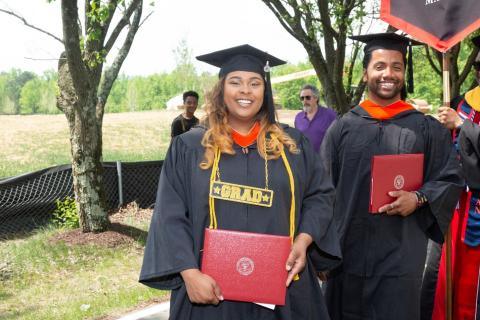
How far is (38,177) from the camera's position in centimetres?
852

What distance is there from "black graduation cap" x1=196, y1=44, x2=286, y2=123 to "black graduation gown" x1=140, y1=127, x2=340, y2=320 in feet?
1.04

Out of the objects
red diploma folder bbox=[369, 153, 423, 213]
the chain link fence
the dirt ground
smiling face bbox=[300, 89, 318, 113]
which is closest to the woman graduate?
red diploma folder bbox=[369, 153, 423, 213]

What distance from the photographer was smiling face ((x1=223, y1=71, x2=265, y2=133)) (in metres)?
2.87

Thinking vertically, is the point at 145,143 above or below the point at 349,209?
below

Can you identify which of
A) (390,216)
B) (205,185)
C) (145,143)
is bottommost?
(145,143)

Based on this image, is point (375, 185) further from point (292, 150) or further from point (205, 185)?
point (205, 185)

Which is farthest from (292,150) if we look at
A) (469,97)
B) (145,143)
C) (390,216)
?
(145,143)

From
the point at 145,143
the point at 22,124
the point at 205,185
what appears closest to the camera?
the point at 205,185

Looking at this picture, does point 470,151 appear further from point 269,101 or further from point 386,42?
point 269,101

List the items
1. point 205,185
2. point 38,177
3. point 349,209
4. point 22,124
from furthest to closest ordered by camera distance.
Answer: point 22,124 → point 38,177 → point 349,209 → point 205,185

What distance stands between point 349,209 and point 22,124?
3010cm

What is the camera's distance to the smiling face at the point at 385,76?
362 centimetres

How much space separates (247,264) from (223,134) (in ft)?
2.13

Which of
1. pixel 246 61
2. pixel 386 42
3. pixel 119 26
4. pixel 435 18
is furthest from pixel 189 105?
pixel 246 61
